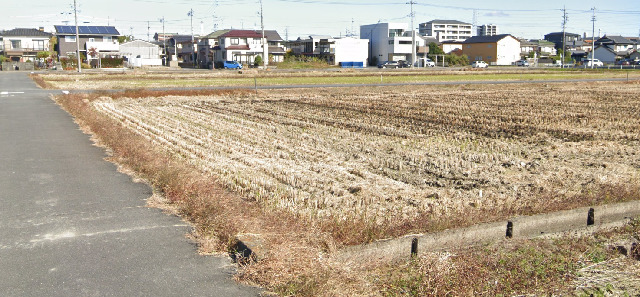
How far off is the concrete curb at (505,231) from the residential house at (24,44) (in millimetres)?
90392

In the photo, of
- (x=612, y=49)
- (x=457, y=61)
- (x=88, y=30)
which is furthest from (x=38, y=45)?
(x=612, y=49)

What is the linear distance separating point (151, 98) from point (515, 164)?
64.1ft

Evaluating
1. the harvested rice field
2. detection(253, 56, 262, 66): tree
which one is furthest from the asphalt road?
detection(253, 56, 262, 66): tree

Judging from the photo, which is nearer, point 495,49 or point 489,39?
point 495,49

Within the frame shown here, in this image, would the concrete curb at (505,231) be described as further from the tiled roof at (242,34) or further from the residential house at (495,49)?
the residential house at (495,49)

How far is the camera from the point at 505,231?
594 centimetres

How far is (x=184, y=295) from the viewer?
4418 mm

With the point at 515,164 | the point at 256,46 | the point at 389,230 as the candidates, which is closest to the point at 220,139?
the point at 515,164

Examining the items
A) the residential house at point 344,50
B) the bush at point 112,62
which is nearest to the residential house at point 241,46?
the residential house at point 344,50

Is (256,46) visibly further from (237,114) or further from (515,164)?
(515,164)

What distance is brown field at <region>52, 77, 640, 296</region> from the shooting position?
187 inches

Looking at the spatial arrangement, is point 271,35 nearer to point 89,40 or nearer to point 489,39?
point 89,40

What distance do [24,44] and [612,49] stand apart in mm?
98295

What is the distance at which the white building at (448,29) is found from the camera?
144 meters
